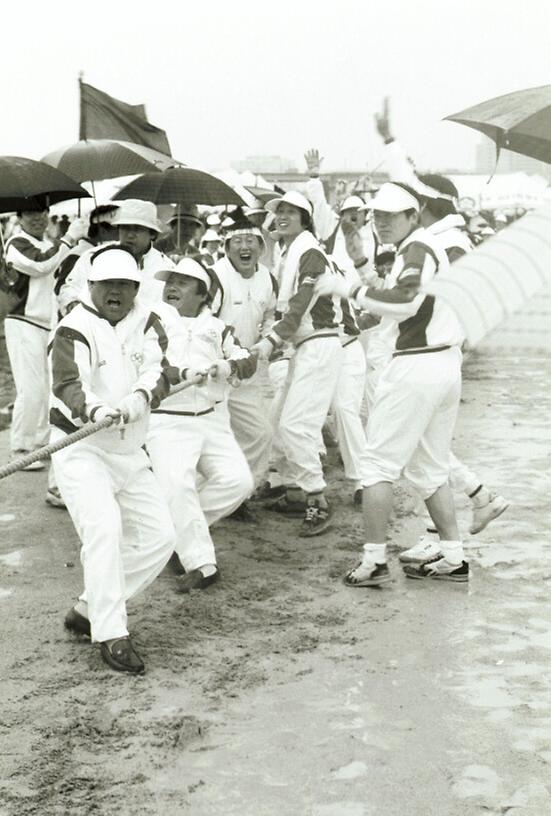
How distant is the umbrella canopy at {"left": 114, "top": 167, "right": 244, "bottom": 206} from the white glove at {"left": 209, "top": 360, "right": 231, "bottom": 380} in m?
1.94

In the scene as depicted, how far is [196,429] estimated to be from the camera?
21.1ft

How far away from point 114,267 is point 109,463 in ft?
2.93

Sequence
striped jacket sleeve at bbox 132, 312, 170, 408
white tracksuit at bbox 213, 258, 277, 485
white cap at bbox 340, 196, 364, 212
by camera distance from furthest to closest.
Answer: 1. white cap at bbox 340, 196, 364, 212
2. white tracksuit at bbox 213, 258, 277, 485
3. striped jacket sleeve at bbox 132, 312, 170, 408

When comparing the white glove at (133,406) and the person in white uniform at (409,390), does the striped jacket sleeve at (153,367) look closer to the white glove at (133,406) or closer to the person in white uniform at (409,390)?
the white glove at (133,406)

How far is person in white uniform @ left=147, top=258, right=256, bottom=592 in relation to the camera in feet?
20.0

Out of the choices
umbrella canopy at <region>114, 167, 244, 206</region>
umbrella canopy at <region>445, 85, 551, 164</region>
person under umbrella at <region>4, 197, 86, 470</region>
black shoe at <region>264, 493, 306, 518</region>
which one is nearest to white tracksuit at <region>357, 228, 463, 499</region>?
umbrella canopy at <region>445, 85, 551, 164</region>

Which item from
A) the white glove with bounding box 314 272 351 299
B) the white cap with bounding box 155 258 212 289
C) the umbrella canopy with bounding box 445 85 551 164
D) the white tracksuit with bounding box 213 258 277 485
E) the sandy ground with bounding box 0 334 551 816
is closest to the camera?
the sandy ground with bounding box 0 334 551 816

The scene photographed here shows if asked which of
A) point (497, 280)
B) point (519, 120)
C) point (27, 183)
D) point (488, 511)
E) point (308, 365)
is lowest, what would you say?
point (488, 511)

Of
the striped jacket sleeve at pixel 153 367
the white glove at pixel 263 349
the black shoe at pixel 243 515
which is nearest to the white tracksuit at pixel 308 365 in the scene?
the white glove at pixel 263 349

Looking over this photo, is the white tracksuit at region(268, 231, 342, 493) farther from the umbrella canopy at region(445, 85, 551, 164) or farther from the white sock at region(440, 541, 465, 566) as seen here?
the umbrella canopy at region(445, 85, 551, 164)

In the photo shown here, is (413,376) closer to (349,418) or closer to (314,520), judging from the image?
(314,520)

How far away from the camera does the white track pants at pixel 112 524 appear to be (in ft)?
16.1

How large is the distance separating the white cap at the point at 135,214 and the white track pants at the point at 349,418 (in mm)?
1826

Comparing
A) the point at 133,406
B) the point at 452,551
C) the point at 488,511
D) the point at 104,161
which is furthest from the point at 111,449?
the point at 104,161
